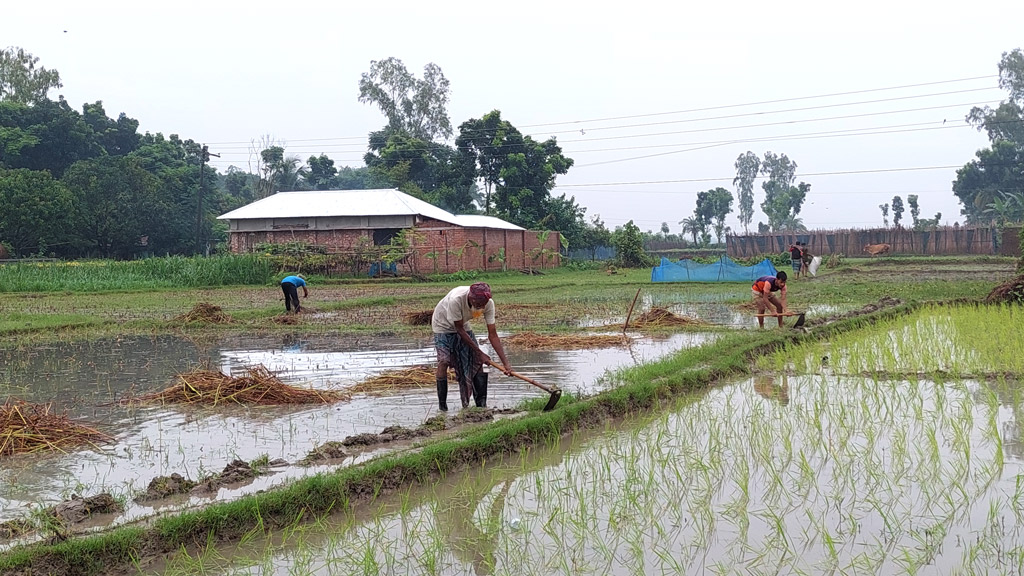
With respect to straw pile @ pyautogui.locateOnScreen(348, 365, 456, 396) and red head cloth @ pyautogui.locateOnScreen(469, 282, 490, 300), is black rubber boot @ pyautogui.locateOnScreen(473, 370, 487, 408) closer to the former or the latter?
red head cloth @ pyautogui.locateOnScreen(469, 282, 490, 300)

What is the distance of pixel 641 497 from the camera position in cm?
504


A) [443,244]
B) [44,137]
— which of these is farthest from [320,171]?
[443,244]

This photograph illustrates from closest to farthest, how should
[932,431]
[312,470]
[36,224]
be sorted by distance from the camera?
1. [312,470]
2. [932,431]
3. [36,224]

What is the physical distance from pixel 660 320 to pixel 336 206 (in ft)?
76.5

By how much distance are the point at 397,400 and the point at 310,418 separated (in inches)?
40.8

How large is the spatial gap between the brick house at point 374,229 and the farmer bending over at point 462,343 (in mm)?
23840

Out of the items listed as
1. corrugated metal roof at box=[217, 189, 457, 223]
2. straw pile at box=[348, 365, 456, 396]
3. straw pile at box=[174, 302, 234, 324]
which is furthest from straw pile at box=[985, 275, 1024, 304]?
corrugated metal roof at box=[217, 189, 457, 223]

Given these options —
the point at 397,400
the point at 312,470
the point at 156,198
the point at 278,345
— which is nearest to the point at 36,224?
the point at 156,198

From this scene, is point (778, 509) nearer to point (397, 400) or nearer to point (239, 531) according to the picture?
point (239, 531)

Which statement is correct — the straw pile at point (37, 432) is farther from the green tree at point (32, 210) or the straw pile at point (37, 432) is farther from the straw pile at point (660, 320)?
the green tree at point (32, 210)

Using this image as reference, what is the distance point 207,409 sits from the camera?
25.9 feet

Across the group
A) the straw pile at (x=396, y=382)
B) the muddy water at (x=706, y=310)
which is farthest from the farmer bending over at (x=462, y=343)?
the muddy water at (x=706, y=310)

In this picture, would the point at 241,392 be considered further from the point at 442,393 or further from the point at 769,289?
the point at 769,289

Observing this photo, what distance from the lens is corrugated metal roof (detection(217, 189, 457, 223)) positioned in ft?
112
